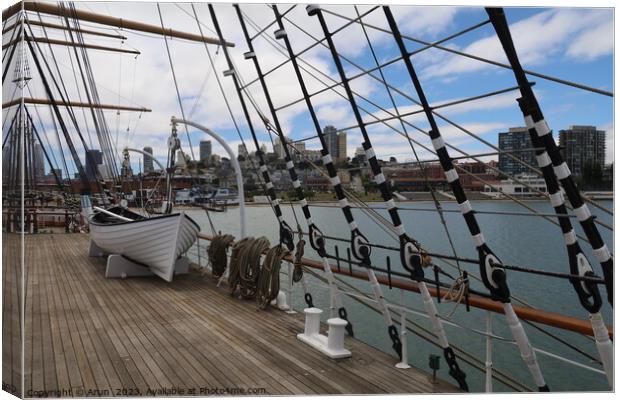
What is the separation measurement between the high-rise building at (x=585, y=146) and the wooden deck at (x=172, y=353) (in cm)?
156

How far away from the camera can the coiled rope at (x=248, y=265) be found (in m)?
4.88

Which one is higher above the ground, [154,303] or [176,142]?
[176,142]

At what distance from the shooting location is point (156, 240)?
20.5 ft

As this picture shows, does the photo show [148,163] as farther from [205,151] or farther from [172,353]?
[172,353]

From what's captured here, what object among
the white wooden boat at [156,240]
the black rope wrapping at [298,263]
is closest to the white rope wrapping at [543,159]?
the black rope wrapping at [298,263]

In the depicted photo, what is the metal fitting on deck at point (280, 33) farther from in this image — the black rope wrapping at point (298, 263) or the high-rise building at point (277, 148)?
the black rope wrapping at point (298, 263)

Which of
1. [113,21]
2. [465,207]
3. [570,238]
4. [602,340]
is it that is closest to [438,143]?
[465,207]

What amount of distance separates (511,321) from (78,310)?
12.9 ft

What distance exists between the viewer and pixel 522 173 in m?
3.06

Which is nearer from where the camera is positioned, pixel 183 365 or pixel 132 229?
pixel 183 365

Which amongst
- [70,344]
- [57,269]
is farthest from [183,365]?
[57,269]

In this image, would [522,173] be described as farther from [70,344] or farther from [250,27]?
[70,344]

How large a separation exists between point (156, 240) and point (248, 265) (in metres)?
1.83

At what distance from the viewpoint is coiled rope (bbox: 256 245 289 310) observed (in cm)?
451
